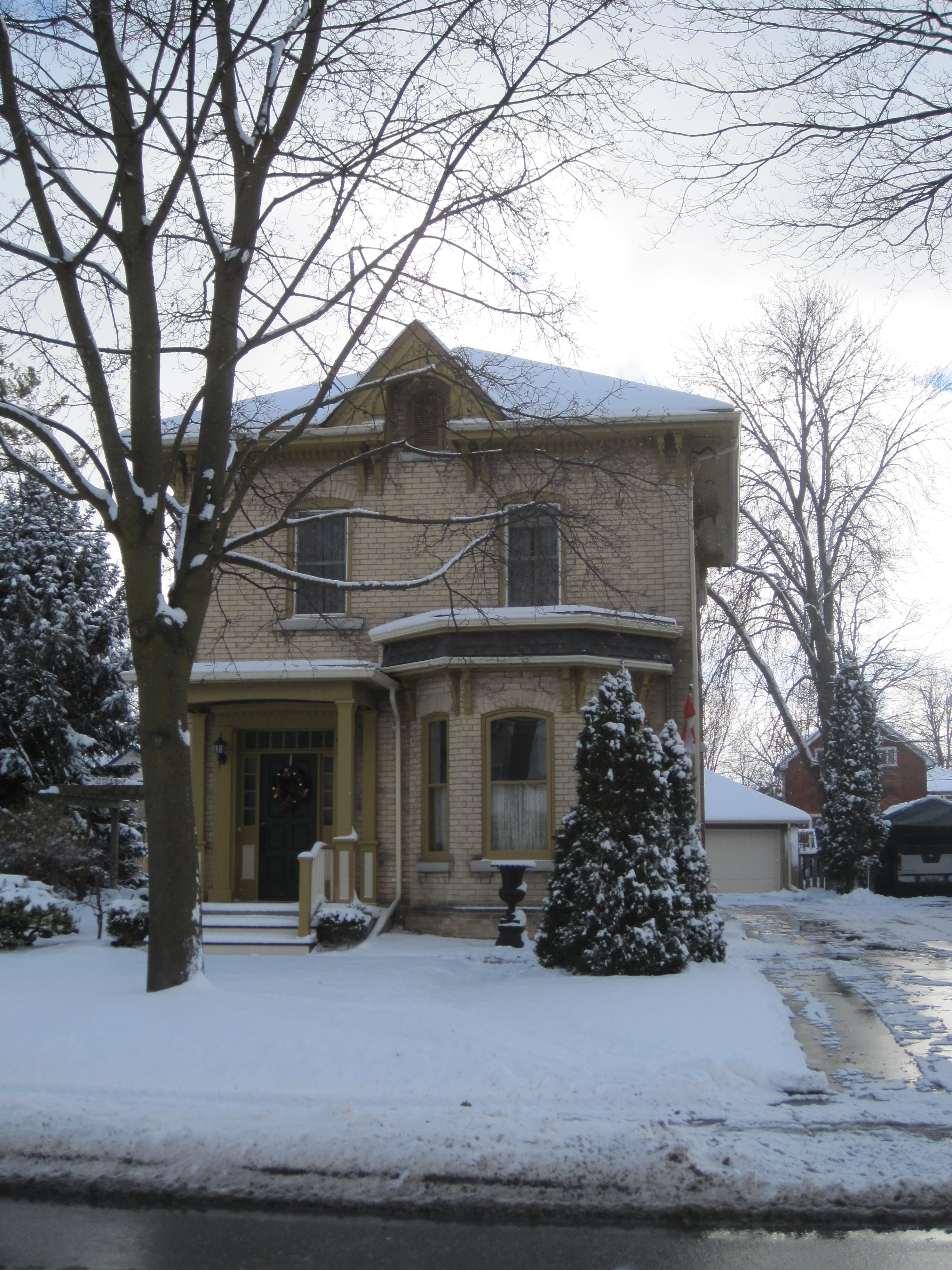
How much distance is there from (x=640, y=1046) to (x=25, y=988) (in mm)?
5308

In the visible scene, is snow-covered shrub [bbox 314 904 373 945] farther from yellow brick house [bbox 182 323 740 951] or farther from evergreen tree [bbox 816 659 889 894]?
evergreen tree [bbox 816 659 889 894]

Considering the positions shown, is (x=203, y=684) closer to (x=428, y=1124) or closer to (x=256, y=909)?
(x=256, y=909)

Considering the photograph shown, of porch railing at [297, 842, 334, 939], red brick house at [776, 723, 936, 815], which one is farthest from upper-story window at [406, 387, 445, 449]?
red brick house at [776, 723, 936, 815]

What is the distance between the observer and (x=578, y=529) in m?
15.6

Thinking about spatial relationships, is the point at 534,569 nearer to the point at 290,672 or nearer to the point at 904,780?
the point at 290,672

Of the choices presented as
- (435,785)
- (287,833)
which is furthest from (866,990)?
(287,833)

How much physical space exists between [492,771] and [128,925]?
16.1 feet

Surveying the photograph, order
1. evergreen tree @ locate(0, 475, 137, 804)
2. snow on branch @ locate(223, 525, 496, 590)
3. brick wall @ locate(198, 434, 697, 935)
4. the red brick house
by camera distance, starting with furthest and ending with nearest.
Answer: the red brick house
evergreen tree @ locate(0, 475, 137, 804)
brick wall @ locate(198, 434, 697, 935)
snow on branch @ locate(223, 525, 496, 590)

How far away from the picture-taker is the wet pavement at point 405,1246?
16.0ft

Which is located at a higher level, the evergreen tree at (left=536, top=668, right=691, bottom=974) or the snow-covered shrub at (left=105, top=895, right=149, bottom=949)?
the evergreen tree at (left=536, top=668, right=691, bottom=974)

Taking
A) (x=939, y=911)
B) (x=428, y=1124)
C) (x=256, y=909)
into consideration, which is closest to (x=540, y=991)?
(x=428, y=1124)

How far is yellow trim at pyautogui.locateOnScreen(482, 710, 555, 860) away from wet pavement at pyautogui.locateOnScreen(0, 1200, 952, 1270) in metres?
9.74

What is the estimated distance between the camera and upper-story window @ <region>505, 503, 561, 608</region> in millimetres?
16500

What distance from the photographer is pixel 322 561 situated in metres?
17.2
